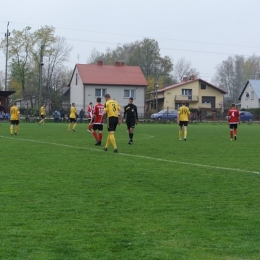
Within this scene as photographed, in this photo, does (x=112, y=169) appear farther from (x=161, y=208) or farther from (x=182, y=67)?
(x=182, y=67)

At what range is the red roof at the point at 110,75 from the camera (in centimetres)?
8441

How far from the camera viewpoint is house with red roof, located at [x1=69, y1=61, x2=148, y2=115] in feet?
276

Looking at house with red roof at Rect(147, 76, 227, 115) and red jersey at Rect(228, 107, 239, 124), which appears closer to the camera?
red jersey at Rect(228, 107, 239, 124)

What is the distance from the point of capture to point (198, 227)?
23.6 feet

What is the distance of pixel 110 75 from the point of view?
86.2 m

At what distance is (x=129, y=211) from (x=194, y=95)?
89884 millimetres

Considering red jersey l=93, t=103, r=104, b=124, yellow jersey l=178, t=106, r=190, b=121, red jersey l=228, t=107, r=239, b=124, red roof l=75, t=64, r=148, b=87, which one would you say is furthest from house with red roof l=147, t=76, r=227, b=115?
red jersey l=93, t=103, r=104, b=124

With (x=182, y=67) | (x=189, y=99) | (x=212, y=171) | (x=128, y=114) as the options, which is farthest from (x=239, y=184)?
(x=182, y=67)

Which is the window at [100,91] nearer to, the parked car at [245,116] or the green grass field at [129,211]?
the parked car at [245,116]

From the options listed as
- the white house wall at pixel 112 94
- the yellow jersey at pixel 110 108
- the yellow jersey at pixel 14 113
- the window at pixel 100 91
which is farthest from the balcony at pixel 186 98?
the yellow jersey at pixel 110 108

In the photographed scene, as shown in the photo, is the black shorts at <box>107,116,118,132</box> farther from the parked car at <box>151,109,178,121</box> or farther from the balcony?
the balcony

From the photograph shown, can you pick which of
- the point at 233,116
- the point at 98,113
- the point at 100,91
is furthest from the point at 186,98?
the point at 98,113

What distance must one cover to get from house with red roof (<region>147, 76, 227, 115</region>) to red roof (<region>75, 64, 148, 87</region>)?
406 inches

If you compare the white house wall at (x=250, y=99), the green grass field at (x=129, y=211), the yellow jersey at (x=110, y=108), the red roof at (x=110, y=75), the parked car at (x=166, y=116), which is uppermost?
the red roof at (x=110, y=75)
